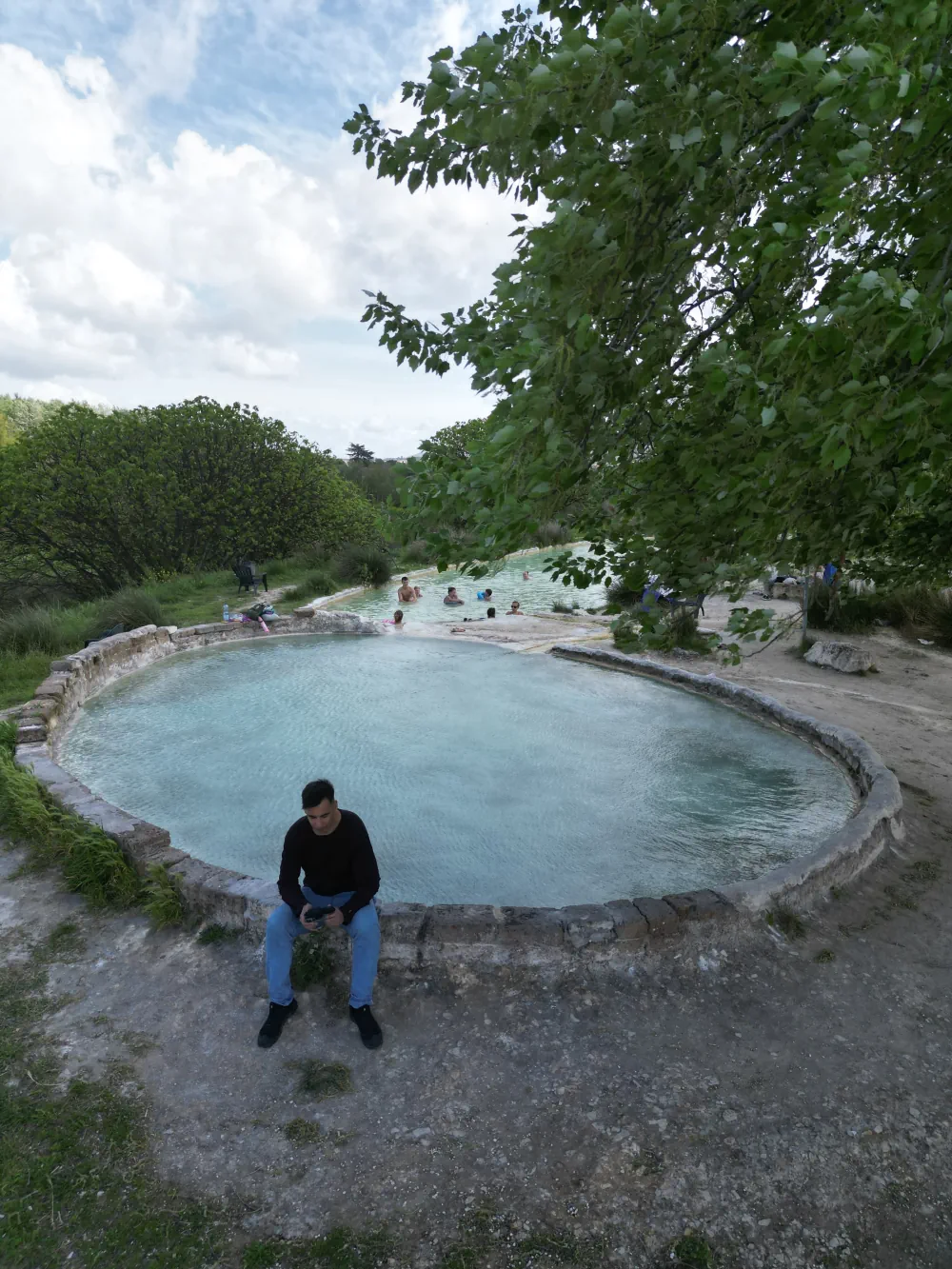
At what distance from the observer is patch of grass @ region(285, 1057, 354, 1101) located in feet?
10.1

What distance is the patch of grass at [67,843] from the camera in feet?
14.7

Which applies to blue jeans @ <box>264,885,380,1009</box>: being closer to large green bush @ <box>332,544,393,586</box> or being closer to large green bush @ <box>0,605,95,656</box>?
large green bush @ <box>0,605,95,656</box>

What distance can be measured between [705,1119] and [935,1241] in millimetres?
842

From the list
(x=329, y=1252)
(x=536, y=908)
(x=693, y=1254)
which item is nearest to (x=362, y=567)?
(x=536, y=908)

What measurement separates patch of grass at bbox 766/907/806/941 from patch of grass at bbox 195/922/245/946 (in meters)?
3.27

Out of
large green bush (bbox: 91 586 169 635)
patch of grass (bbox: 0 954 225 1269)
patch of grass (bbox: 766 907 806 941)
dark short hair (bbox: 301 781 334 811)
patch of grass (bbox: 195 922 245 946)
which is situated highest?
dark short hair (bbox: 301 781 334 811)

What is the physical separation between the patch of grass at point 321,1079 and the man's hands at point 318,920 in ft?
1.95

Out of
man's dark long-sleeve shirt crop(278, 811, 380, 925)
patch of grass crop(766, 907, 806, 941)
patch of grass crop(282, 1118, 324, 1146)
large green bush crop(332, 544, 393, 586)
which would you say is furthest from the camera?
large green bush crop(332, 544, 393, 586)

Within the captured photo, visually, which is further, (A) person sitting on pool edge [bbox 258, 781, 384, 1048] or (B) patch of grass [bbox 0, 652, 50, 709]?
(B) patch of grass [bbox 0, 652, 50, 709]

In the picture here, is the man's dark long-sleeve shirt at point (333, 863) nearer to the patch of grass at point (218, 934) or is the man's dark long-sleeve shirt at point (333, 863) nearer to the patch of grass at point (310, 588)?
the patch of grass at point (218, 934)

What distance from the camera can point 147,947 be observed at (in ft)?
13.2

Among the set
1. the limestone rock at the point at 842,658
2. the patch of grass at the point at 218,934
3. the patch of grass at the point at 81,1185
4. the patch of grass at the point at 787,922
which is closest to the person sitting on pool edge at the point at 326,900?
the patch of grass at the point at 218,934

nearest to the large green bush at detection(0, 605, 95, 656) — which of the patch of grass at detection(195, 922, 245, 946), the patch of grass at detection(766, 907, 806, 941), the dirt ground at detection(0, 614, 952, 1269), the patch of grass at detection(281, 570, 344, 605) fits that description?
the patch of grass at detection(281, 570, 344, 605)

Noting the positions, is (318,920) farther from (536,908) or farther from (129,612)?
(129,612)
